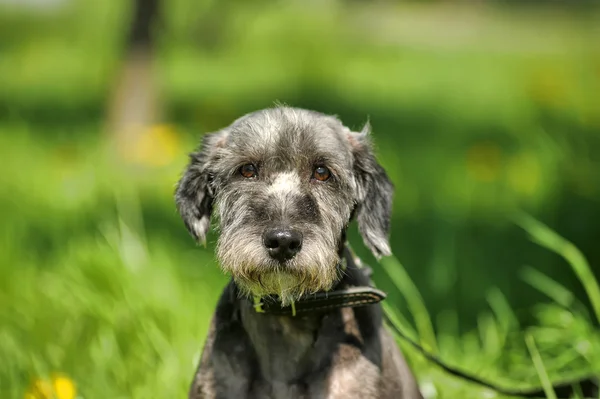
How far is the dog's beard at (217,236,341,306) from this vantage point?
9.90 ft

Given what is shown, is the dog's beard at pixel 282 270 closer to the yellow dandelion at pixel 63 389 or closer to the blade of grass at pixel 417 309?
the yellow dandelion at pixel 63 389

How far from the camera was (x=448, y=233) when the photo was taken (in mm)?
6219

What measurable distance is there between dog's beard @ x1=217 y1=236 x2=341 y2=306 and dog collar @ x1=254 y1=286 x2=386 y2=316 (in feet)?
Result: 0.15

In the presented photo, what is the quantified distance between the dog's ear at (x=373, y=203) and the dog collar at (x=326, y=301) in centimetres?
20

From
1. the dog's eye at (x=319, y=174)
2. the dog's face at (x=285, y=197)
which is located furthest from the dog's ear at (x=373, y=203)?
the dog's eye at (x=319, y=174)

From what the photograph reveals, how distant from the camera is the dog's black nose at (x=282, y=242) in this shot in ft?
9.80

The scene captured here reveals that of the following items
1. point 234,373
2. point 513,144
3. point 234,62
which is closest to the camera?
point 234,373

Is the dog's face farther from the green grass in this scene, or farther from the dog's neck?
the green grass

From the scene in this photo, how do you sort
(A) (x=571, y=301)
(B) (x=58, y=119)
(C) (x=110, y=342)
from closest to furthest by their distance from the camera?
1. (C) (x=110, y=342)
2. (A) (x=571, y=301)
3. (B) (x=58, y=119)

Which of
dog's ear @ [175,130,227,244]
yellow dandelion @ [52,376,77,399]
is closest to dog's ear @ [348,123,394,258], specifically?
dog's ear @ [175,130,227,244]

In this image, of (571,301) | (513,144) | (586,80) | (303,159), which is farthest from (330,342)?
(586,80)

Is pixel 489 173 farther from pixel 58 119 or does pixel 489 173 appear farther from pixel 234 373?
pixel 58 119

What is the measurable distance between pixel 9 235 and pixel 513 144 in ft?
17.9

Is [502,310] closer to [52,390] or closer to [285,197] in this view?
[285,197]
